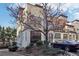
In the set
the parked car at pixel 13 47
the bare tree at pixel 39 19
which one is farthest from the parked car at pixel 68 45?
the parked car at pixel 13 47

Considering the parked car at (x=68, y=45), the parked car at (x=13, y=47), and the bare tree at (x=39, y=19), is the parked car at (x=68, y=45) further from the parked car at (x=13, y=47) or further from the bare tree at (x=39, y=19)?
the parked car at (x=13, y=47)

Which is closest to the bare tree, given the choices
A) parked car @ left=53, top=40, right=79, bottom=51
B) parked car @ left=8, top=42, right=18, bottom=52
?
parked car @ left=53, top=40, right=79, bottom=51

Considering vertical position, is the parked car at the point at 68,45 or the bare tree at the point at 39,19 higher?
the bare tree at the point at 39,19

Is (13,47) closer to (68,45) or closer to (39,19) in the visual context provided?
(39,19)

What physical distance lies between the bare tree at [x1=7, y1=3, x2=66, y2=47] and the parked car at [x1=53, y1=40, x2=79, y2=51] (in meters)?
0.19

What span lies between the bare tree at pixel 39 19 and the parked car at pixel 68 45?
193mm

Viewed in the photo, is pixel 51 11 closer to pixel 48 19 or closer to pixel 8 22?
pixel 48 19

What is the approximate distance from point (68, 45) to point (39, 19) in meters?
0.63

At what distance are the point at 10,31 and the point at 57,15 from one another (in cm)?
80

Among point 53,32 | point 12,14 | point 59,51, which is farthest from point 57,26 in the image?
point 12,14

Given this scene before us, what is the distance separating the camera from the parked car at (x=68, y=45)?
4419 millimetres

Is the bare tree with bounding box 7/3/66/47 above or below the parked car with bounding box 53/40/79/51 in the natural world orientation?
above

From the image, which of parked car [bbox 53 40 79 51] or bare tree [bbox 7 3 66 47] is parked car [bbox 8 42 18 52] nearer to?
bare tree [bbox 7 3 66 47]

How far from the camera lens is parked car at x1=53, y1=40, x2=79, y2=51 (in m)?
4.42
